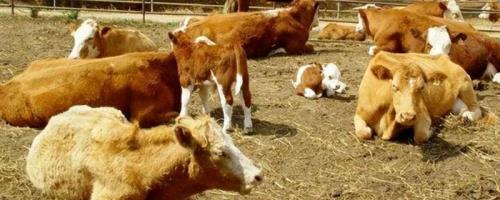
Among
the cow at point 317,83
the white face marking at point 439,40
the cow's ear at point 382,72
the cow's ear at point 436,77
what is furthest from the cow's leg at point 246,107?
the white face marking at point 439,40

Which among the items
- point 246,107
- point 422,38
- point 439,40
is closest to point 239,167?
point 246,107

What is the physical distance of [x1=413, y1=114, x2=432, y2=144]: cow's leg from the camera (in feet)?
27.9

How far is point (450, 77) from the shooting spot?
378 inches

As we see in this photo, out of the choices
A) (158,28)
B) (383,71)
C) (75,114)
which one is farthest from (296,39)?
(75,114)

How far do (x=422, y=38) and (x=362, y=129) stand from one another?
14.2 feet

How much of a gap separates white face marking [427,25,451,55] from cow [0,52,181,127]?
14.5ft


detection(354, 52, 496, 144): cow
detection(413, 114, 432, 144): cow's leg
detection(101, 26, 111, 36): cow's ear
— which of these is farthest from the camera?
detection(101, 26, 111, 36): cow's ear

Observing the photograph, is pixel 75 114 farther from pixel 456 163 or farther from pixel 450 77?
pixel 450 77

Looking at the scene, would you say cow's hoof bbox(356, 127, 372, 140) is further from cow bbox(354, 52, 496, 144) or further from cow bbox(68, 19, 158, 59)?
cow bbox(68, 19, 158, 59)

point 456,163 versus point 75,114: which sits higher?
point 75,114

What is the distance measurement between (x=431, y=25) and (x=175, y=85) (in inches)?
225

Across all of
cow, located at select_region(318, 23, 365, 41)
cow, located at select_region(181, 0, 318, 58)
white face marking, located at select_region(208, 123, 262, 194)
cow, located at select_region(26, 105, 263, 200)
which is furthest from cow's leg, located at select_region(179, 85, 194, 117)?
cow, located at select_region(318, 23, 365, 41)

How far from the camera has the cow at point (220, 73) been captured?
8.65m

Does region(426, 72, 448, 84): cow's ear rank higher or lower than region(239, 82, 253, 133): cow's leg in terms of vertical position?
higher
